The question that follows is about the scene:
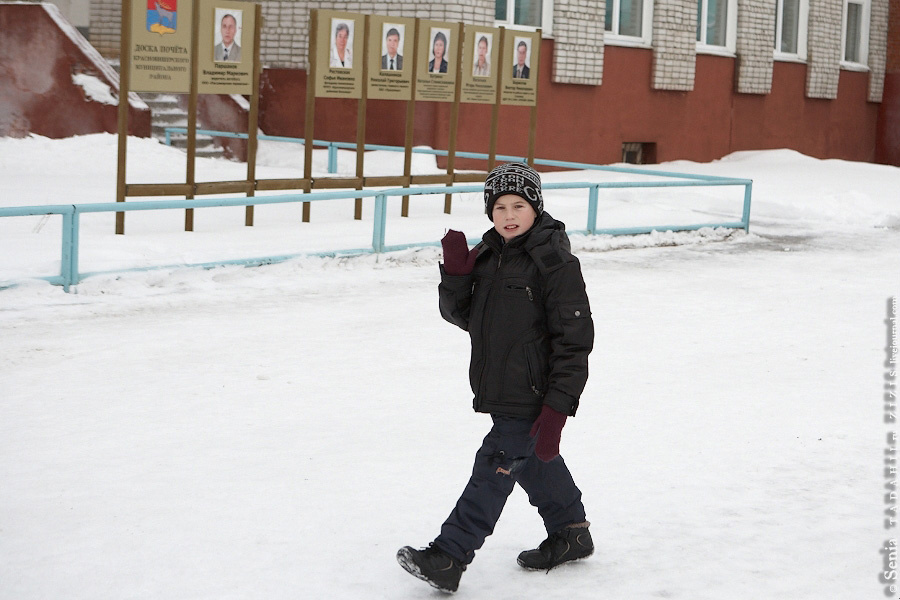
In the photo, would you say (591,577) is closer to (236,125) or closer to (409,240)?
(409,240)

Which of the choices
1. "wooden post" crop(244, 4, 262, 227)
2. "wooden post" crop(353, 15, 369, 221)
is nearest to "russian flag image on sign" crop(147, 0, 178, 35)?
"wooden post" crop(244, 4, 262, 227)

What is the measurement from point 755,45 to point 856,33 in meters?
4.63

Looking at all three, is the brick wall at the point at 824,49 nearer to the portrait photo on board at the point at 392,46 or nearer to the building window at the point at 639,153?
the building window at the point at 639,153

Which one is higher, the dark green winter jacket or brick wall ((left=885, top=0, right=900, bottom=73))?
brick wall ((left=885, top=0, right=900, bottom=73))

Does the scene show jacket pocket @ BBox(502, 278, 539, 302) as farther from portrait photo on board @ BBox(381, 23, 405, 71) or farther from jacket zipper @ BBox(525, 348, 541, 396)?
portrait photo on board @ BBox(381, 23, 405, 71)

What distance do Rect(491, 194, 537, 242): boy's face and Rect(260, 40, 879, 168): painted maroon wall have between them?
14217 millimetres

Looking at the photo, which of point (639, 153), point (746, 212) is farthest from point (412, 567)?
point (639, 153)

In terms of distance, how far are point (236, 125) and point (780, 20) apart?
11.8 m

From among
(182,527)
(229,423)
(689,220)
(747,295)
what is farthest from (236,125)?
(182,527)

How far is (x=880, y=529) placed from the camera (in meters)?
4.52

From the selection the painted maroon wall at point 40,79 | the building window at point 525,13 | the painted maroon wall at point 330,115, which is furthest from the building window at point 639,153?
the painted maroon wall at point 40,79

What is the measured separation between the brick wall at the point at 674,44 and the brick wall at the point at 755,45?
1.53 meters

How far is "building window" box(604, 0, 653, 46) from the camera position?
68.5 ft

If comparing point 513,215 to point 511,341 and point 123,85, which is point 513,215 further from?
point 123,85
